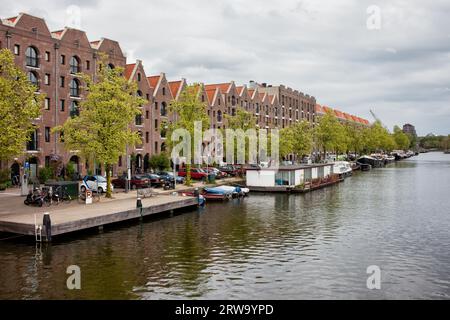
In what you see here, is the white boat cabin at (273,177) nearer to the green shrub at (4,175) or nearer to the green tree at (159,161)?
the green tree at (159,161)

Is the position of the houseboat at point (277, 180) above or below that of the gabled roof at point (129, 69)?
below

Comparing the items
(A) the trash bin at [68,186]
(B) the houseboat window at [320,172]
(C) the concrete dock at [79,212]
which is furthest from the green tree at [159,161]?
(A) the trash bin at [68,186]

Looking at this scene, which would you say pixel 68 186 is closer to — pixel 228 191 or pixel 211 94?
pixel 228 191

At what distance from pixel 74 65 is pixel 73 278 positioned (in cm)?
4787

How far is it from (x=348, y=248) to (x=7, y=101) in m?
24.0

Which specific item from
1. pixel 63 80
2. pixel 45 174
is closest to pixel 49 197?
pixel 45 174

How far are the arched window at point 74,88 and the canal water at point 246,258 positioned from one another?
31.5 metres

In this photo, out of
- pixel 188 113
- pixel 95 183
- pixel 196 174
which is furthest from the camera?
pixel 196 174

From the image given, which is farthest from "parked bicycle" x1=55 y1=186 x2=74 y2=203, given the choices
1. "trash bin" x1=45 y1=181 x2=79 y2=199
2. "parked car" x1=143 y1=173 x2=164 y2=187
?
"parked car" x1=143 y1=173 x2=164 y2=187

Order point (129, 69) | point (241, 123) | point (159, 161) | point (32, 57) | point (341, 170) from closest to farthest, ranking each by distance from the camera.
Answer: point (32, 57) → point (159, 161) → point (241, 123) → point (129, 69) → point (341, 170)

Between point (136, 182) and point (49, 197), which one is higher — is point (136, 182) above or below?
above

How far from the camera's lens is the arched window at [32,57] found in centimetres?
5477

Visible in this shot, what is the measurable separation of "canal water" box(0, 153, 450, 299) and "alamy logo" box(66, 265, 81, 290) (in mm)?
240

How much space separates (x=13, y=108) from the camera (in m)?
30.6
